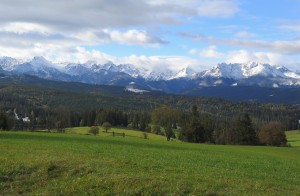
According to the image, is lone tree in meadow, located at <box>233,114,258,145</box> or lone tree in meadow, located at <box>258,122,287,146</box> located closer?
lone tree in meadow, located at <box>233,114,258,145</box>

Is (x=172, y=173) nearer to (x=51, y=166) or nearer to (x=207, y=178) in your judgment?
(x=207, y=178)

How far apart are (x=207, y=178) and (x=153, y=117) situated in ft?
507

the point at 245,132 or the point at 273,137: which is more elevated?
the point at 245,132

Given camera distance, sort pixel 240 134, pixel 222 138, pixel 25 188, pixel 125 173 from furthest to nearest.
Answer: pixel 222 138, pixel 240 134, pixel 125 173, pixel 25 188

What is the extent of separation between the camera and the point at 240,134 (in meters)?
122

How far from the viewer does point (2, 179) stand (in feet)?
79.6

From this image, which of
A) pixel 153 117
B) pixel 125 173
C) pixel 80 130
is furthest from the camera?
pixel 153 117

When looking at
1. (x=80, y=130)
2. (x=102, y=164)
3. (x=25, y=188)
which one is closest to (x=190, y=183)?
(x=102, y=164)

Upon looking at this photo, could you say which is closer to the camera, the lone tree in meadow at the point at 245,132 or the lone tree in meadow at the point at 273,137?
the lone tree in meadow at the point at 245,132

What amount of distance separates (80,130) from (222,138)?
57107 millimetres

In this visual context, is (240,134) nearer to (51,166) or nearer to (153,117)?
(153,117)

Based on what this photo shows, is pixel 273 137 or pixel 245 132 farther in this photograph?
pixel 273 137

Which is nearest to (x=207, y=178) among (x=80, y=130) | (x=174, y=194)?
(x=174, y=194)

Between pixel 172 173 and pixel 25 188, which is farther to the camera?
pixel 172 173
